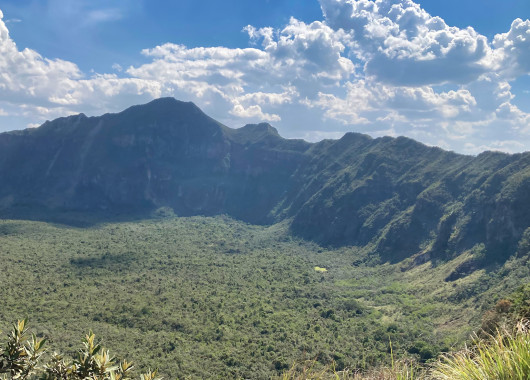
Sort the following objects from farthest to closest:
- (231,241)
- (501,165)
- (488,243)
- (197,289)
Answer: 1. (231,241)
2. (501,165)
3. (488,243)
4. (197,289)

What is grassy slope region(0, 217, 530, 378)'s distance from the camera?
6531 centimetres

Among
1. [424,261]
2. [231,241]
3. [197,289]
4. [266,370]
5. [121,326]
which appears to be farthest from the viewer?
[231,241]

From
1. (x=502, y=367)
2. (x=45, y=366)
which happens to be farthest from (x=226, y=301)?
(x=502, y=367)

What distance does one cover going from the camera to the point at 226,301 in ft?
294

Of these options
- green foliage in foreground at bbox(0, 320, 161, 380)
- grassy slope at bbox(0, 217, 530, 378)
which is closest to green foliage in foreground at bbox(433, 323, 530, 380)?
green foliage in foreground at bbox(0, 320, 161, 380)

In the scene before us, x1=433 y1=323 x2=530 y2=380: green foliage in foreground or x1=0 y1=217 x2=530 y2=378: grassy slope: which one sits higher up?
x1=433 y1=323 x2=530 y2=380: green foliage in foreground

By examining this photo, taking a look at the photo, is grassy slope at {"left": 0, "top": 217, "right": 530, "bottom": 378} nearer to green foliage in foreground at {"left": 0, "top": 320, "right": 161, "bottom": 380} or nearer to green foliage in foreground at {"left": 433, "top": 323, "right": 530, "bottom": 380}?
green foliage in foreground at {"left": 0, "top": 320, "right": 161, "bottom": 380}

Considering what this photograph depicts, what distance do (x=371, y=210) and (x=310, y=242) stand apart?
33.0 metres

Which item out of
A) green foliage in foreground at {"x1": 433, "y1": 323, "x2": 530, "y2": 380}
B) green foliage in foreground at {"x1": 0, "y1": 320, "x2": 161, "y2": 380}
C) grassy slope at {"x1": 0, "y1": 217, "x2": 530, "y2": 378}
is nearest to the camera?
green foliage in foreground at {"x1": 433, "y1": 323, "x2": 530, "y2": 380}

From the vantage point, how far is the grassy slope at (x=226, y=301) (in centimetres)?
6531

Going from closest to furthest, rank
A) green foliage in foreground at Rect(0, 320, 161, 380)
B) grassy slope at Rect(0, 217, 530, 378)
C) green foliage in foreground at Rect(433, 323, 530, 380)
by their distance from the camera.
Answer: green foliage in foreground at Rect(433, 323, 530, 380) → green foliage in foreground at Rect(0, 320, 161, 380) → grassy slope at Rect(0, 217, 530, 378)

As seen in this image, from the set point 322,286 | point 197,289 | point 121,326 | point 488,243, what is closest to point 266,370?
point 121,326

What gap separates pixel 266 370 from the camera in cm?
6006

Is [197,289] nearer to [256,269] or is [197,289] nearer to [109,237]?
[256,269]
